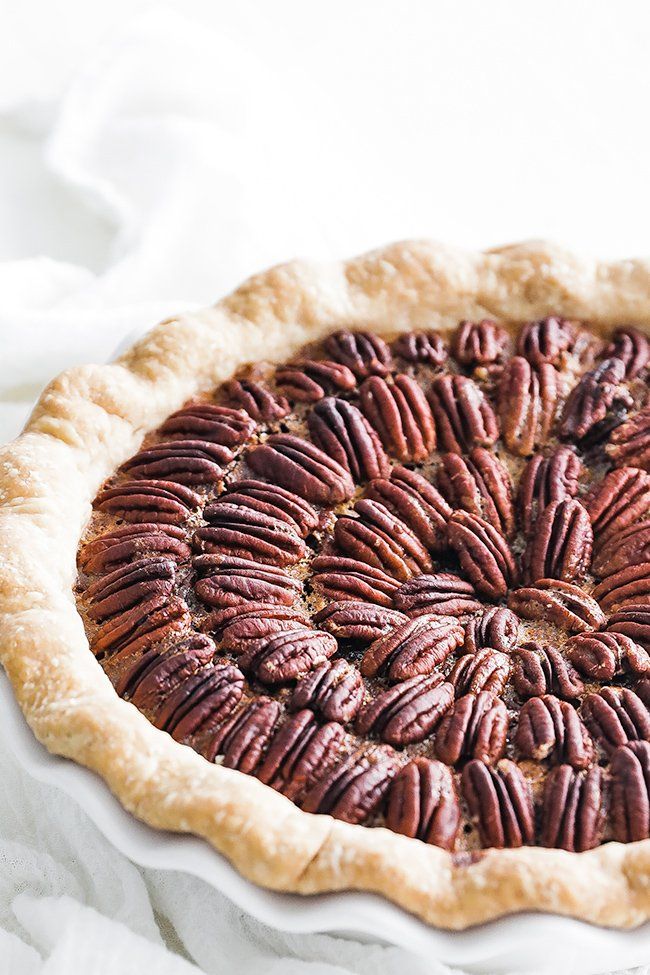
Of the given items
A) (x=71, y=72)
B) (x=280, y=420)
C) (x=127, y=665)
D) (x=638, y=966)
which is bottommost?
(x=638, y=966)

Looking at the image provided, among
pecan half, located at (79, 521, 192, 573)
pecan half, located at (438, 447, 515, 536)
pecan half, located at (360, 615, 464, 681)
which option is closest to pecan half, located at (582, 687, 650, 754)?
pecan half, located at (360, 615, 464, 681)

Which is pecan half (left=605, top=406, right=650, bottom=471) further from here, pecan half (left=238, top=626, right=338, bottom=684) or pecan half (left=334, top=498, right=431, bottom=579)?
pecan half (left=238, top=626, right=338, bottom=684)

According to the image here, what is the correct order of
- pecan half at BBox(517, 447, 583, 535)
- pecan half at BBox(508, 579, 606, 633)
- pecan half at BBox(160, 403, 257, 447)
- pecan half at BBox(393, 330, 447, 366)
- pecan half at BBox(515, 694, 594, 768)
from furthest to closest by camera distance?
pecan half at BBox(393, 330, 447, 366), pecan half at BBox(160, 403, 257, 447), pecan half at BBox(517, 447, 583, 535), pecan half at BBox(508, 579, 606, 633), pecan half at BBox(515, 694, 594, 768)

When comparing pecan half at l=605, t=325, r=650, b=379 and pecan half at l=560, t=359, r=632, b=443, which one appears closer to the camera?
pecan half at l=560, t=359, r=632, b=443

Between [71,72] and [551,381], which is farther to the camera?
[71,72]

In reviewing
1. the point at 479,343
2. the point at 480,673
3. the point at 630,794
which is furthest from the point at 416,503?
the point at 630,794

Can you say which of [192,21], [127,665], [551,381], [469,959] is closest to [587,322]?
[551,381]

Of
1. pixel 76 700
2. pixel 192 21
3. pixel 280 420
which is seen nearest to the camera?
pixel 76 700

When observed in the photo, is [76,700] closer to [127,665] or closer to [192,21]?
[127,665]

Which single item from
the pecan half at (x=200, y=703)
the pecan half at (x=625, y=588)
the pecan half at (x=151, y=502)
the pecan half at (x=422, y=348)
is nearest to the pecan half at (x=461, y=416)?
the pecan half at (x=422, y=348)
